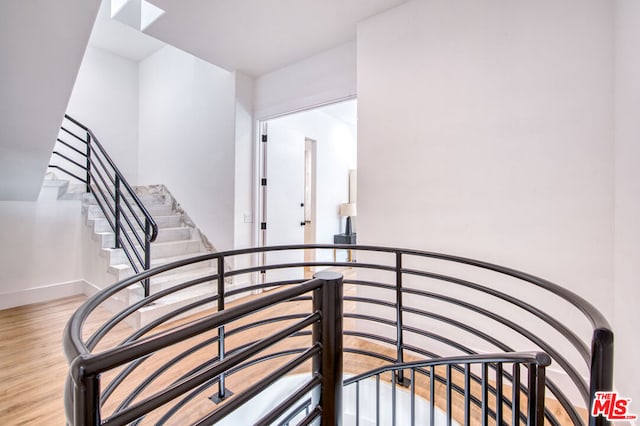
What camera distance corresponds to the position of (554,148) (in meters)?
1.69

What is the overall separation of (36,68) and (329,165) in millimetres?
4047

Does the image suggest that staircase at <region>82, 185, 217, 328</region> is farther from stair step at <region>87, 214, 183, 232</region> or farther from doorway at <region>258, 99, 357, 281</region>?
doorway at <region>258, 99, 357, 281</region>

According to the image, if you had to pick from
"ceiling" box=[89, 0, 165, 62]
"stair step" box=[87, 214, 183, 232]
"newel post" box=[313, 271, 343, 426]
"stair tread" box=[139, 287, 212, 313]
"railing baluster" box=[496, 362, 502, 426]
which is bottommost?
"stair tread" box=[139, 287, 212, 313]

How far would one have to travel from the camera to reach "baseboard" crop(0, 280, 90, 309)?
3118 millimetres

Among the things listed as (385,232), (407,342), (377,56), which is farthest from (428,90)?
(407,342)

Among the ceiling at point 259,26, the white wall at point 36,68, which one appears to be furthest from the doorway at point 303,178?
the white wall at point 36,68

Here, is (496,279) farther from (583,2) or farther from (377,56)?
(377,56)

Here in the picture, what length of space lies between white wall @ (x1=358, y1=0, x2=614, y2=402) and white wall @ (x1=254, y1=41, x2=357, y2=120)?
35 centimetres

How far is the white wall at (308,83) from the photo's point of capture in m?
2.73

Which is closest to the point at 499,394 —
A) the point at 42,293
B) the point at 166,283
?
the point at 166,283

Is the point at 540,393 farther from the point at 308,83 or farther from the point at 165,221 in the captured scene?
the point at 165,221

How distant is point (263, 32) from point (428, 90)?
5.13 feet

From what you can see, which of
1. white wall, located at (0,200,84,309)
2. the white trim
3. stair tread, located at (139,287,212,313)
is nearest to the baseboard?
white wall, located at (0,200,84,309)

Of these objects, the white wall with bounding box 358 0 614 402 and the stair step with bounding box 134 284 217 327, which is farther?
the stair step with bounding box 134 284 217 327
